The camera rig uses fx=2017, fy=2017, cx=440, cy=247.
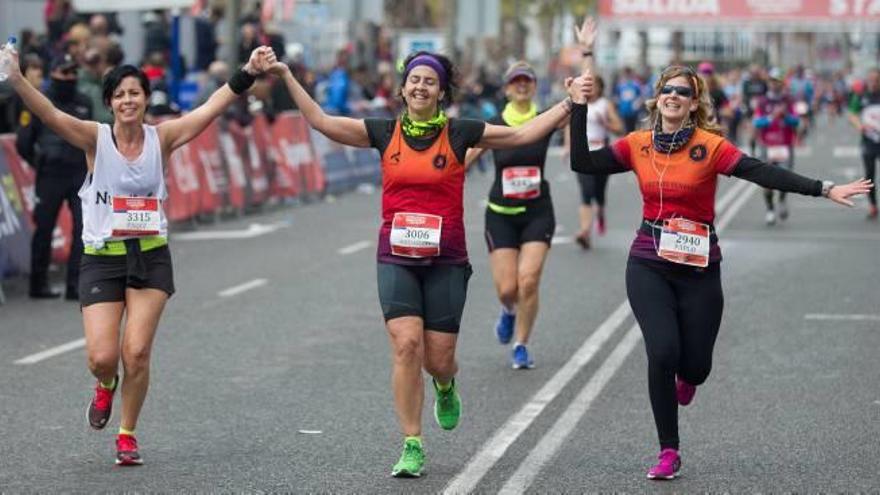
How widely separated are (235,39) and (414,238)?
19.4 meters

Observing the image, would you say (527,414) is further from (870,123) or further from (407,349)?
(870,123)

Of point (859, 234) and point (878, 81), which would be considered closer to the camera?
point (859, 234)

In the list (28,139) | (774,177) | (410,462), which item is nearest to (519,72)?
(774,177)

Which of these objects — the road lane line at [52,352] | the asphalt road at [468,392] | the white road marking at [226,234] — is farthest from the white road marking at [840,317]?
Answer: the white road marking at [226,234]

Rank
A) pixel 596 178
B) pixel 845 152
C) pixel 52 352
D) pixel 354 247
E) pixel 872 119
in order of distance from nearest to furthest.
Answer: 1. pixel 52 352
2. pixel 354 247
3. pixel 596 178
4. pixel 872 119
5. pixel 845 152

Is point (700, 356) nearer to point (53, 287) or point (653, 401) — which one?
point (653, 401)

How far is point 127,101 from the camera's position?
8.85 meters

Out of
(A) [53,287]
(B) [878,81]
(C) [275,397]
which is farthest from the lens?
(B) [878,81]

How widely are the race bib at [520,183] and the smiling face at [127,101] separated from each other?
3.86m

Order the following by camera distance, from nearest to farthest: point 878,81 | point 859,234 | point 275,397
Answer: point 275,397 → point 859,234 → point 878,81

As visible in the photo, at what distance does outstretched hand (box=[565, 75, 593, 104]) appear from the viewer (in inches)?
330

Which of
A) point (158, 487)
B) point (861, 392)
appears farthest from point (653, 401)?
point (861, 392)

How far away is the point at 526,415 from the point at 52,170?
667 centimetres

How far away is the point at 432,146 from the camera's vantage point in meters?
8.62
